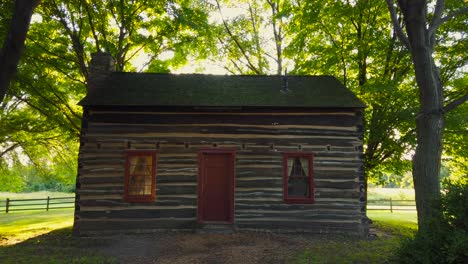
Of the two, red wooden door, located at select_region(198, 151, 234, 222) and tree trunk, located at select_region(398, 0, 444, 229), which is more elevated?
tree trunk, located at select_region(398, 0, 444, 229)

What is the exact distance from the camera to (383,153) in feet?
47.3

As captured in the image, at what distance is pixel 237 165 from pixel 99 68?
6685 mm

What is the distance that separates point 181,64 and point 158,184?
9.99 meters

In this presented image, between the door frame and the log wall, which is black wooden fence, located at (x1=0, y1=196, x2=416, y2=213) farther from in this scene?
the door frame

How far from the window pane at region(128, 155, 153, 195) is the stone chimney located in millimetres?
3525

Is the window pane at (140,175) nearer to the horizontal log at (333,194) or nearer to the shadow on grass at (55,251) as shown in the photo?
the shadow on grass at (55,251)

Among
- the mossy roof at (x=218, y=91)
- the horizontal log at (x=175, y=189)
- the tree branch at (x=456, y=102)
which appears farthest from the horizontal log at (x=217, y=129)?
the tree branch at (x=456, y=102)

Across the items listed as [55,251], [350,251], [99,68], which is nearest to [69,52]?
[99,68]

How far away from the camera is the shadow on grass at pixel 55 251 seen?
308 inches

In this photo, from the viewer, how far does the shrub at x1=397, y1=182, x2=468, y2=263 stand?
5.13m

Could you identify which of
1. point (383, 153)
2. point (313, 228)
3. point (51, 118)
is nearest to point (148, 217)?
point (313, 228)

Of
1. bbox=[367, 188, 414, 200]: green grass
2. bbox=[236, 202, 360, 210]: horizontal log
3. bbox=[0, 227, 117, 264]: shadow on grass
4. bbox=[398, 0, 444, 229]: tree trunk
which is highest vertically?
bbox=[398, 0, 444, 229]: tree trunk

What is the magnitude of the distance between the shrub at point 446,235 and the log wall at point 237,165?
5.32 m

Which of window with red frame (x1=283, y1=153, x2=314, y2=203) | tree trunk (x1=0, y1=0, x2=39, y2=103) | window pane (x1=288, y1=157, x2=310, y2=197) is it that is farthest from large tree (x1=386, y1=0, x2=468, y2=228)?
tree trunk (x1=0, y1=0, x2=39, y2=103)
